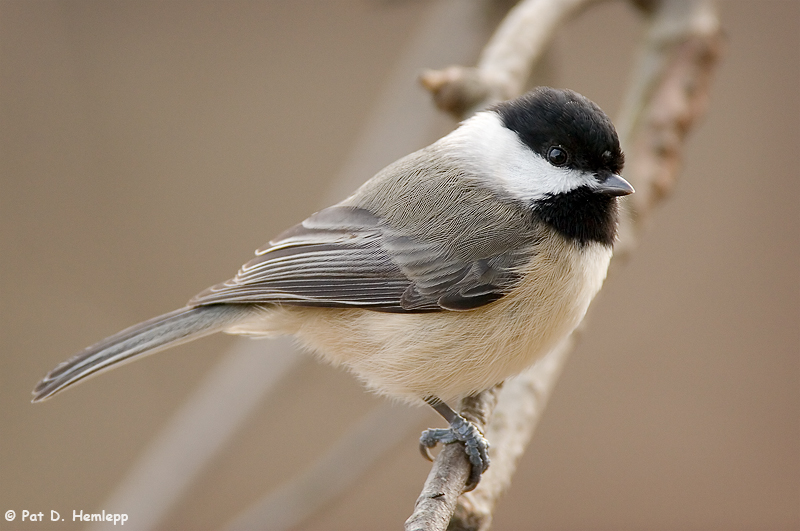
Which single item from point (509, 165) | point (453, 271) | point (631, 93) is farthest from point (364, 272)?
point (631, 93)

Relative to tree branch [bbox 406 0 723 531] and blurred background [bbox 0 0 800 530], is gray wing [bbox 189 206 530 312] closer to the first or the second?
tree branch [bbox 406 0 723 531]

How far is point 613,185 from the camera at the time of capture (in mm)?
1380

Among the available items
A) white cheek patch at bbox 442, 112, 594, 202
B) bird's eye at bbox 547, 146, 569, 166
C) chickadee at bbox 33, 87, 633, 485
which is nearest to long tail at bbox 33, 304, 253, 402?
chickadee at bbox 33, 87, 633, 485

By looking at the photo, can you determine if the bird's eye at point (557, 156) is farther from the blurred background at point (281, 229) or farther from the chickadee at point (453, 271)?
the blurred background at point (281, 229)

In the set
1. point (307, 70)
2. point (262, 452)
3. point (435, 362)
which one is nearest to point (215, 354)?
point (262, 452)

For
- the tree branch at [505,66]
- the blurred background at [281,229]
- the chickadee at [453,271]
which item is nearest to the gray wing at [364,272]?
the chickadee at [453,271]

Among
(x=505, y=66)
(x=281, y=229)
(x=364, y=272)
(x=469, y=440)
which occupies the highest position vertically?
(x=505, y=66)

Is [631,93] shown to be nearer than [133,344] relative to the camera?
No

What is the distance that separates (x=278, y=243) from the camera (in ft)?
5.33

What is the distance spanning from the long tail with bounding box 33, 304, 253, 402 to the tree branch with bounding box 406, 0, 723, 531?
1.85 feet

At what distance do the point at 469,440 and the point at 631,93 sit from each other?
1.05m

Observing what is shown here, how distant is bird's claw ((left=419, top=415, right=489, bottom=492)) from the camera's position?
125cm

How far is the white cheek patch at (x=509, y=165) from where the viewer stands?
142cm

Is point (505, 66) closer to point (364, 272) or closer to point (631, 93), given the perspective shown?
point (631, 93)
